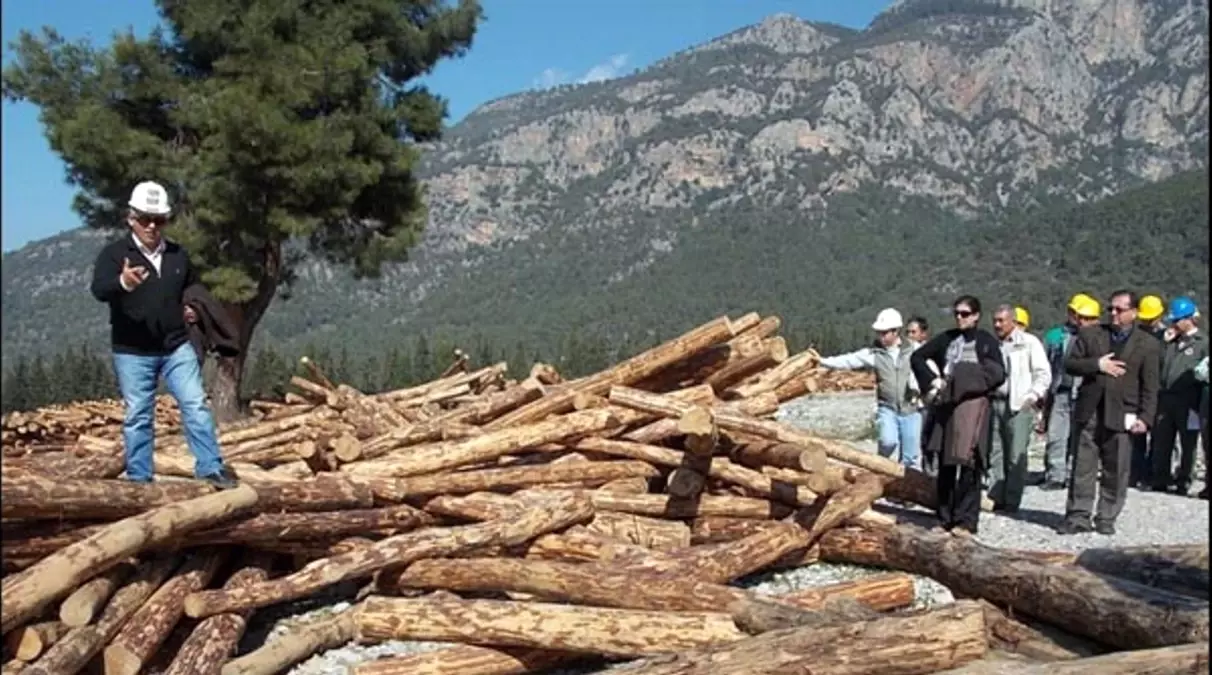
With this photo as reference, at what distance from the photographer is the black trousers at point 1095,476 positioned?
29.5 feet

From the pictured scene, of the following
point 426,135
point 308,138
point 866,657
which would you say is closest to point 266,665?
point 866,657

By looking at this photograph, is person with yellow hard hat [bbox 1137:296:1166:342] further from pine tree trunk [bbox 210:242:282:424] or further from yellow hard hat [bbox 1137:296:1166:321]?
pine tree trunk [bbox 210:242:282:424]

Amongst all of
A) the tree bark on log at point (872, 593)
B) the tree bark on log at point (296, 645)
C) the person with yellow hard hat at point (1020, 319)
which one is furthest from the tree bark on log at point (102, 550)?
the person with yellow hard hat at point (1020, 319)

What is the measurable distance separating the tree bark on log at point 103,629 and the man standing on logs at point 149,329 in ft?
2.03

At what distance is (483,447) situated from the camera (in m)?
8.30

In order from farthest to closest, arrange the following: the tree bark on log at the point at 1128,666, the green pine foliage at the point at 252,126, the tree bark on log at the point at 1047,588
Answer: the green pine foliage at the point at 252,126, the tree bark on log at the point at 1047,588, the tree bark on log at the point at 1128,666

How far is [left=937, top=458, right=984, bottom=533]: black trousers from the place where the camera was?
29.1 ft

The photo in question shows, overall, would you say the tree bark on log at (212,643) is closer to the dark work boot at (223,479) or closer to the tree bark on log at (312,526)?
the tree bark on log at (312,526)

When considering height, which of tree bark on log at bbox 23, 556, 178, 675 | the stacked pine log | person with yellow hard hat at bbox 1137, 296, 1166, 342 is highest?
person with yellow hard hat at bbox 1137, 296, 1166, 342

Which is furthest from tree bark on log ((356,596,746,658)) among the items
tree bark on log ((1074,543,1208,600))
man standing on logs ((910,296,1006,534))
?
man standing on logs ((910,296,1006,534))

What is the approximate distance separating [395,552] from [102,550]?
5.92 ft

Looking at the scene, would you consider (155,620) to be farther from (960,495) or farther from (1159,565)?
(960,495)

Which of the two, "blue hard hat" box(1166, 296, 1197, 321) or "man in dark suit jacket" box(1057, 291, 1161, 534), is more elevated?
"blue hard hat" box(1166, 296, 1197, 321)

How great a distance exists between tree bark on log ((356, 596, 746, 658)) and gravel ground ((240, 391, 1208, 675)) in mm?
169
